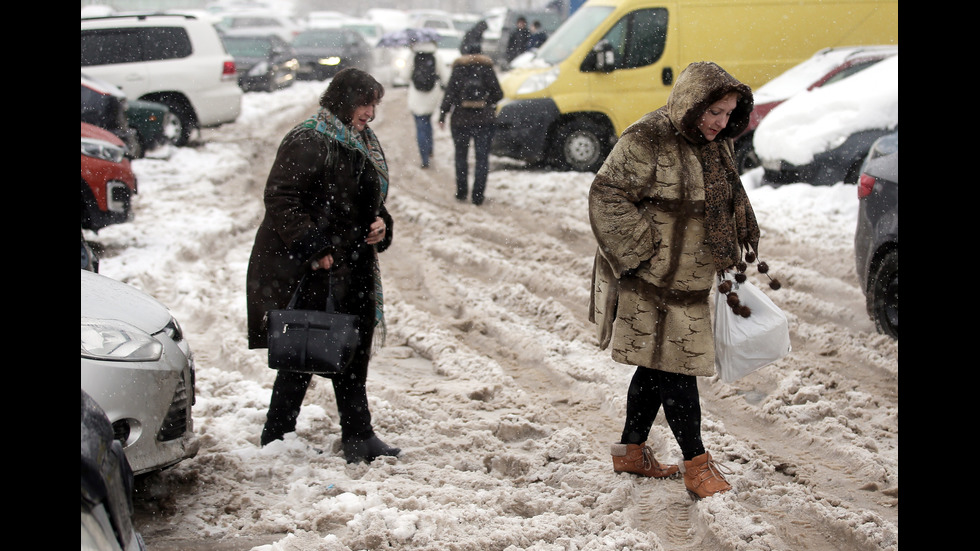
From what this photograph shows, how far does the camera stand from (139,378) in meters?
3.42

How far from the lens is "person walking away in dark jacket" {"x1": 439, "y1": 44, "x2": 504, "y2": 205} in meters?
10.1

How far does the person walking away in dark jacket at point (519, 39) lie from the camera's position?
1756 centimetres

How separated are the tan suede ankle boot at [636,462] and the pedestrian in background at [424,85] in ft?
27.8

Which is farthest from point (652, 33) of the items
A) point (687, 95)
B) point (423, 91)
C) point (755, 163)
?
point (687, 95)

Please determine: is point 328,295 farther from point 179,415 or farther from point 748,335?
point 748,335

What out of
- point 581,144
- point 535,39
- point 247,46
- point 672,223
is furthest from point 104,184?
point 247,46

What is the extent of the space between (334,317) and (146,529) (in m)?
1.05

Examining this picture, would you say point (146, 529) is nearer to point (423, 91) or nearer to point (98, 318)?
point (98, 318)

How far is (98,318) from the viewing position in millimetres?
3586

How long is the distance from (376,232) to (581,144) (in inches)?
307

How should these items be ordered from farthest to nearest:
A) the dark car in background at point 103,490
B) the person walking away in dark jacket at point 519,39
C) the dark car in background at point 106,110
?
the person walking away in dark jacket at point 519,39 < the dark car in background at point 106,110 < the dark car in background at point 103,490

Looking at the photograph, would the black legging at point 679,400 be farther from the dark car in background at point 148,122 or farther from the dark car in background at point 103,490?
the dark car in background at point 148,122

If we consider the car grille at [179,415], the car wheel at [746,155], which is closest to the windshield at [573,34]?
the car wheel at [746,155]
